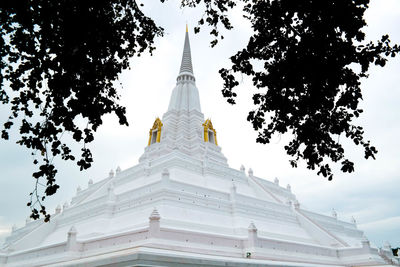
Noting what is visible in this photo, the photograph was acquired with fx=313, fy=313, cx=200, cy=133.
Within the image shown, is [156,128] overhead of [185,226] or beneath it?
overhead

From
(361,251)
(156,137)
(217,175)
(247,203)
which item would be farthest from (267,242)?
(156,137)

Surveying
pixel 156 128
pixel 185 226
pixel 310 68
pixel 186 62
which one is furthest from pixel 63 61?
pixel 186 62

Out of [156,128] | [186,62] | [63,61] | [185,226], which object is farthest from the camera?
[186,62]

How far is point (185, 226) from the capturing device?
19.7 metres

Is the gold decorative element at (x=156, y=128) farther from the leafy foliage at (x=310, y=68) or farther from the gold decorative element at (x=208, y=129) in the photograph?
the leafy foliage at (x=310, y=68)

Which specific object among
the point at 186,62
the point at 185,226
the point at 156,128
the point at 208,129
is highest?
the point at 186,62

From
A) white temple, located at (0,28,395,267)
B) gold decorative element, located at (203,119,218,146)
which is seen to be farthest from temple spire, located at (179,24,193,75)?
white temple, located at (0,28,395,267)

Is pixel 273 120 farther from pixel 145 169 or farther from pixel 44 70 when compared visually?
pixel 145 169

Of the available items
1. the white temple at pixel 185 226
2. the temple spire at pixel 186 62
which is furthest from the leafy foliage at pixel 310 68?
the temple spire at pixel 186 62

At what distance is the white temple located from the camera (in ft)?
54.5

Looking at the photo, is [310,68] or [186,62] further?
[186,62]

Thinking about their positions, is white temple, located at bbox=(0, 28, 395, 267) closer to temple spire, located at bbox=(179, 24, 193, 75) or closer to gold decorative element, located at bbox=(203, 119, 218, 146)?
gold decorative element, located at bbox=(203, 119, 218, 146)

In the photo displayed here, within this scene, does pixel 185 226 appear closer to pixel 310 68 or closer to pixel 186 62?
pixel 310 68

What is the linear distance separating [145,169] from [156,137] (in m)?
9.12
